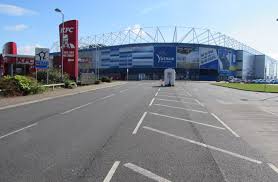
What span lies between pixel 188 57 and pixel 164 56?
831cm

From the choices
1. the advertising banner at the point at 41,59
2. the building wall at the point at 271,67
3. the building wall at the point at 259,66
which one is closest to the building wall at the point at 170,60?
the building wall at the point at 259,66

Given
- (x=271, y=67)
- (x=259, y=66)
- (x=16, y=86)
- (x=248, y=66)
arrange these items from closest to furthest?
(x=16, y=86), (x=248, y=66), (x=259, y=66), (x=271, y=67)

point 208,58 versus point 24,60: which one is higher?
point 208,58

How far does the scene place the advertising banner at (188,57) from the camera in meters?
130

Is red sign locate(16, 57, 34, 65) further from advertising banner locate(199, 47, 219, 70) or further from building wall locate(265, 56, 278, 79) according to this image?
building wall locate(265, 56, 278, 79)

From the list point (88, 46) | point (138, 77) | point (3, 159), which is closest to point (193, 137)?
point (3, 159)

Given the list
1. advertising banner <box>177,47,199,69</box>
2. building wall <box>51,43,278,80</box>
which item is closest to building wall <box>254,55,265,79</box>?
building wall <box>51,43,278,80</box>

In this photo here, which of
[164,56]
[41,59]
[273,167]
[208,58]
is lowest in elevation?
[273,167]

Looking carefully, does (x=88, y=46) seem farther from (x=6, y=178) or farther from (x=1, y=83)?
(x=6, y=178)

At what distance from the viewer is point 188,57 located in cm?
A: 13138

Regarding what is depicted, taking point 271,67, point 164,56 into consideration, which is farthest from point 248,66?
point 164,56

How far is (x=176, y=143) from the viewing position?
31.7ft

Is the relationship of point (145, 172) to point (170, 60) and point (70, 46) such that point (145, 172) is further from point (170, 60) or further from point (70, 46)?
point (170, 60)

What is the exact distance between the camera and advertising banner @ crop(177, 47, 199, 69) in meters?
130
